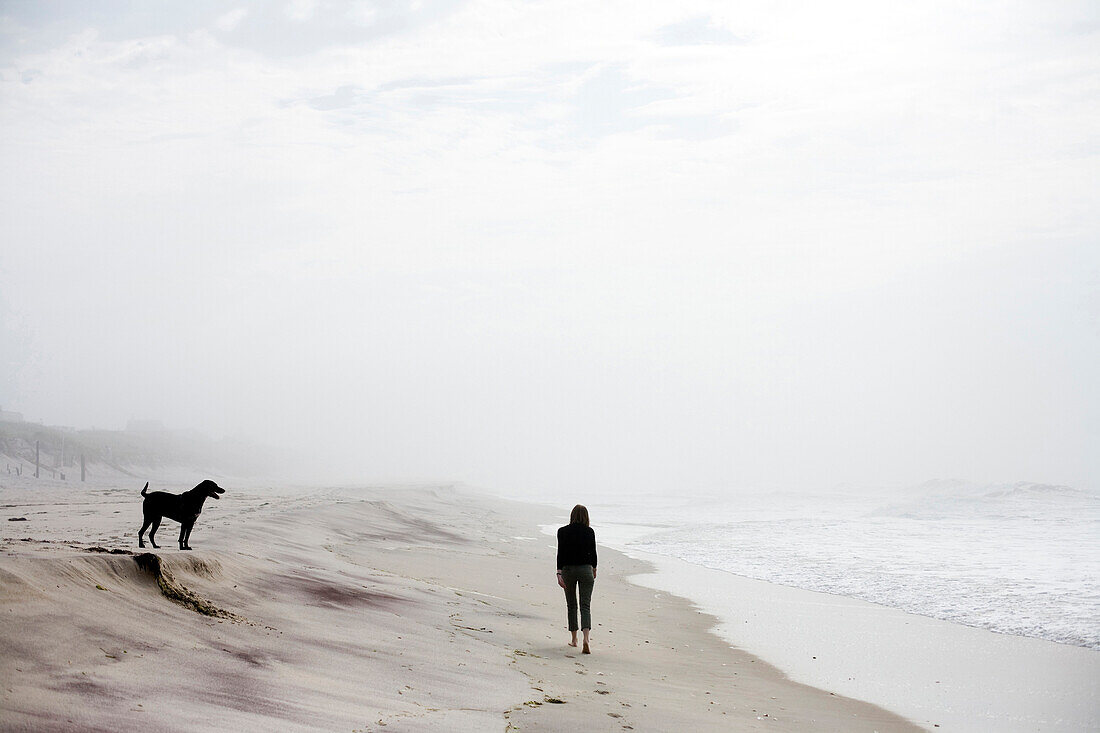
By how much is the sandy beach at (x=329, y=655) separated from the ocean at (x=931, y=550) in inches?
204

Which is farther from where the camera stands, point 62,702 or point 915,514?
point 915,514

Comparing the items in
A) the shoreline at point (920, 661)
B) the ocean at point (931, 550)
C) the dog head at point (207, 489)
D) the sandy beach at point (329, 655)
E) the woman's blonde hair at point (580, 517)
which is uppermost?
the dog head at point (207, 489)

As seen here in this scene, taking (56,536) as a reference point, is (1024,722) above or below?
below

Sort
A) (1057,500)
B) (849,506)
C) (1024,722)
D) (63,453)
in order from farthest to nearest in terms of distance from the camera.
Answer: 1. (63,453)
2. (849,506)
3. (1057,500)
4. (1024,722)

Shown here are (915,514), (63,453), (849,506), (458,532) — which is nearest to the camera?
(458,532)

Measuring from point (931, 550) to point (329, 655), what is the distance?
21053 millimetres

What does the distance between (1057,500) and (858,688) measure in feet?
135

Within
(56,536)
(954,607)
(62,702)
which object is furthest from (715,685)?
(56,536)

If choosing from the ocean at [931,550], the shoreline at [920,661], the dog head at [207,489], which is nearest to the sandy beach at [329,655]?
the shoreline at [920,661]

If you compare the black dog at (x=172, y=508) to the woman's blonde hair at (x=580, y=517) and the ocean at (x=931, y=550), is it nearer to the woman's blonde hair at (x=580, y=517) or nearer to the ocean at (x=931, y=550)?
the woman's blonde hair at (x=580, y=517)

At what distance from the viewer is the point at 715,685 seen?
29.8ft

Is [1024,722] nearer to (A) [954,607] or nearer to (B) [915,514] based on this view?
(A) [954,607]

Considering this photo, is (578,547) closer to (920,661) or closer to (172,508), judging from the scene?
(920,661)

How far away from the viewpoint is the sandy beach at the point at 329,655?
5387 millimetres
